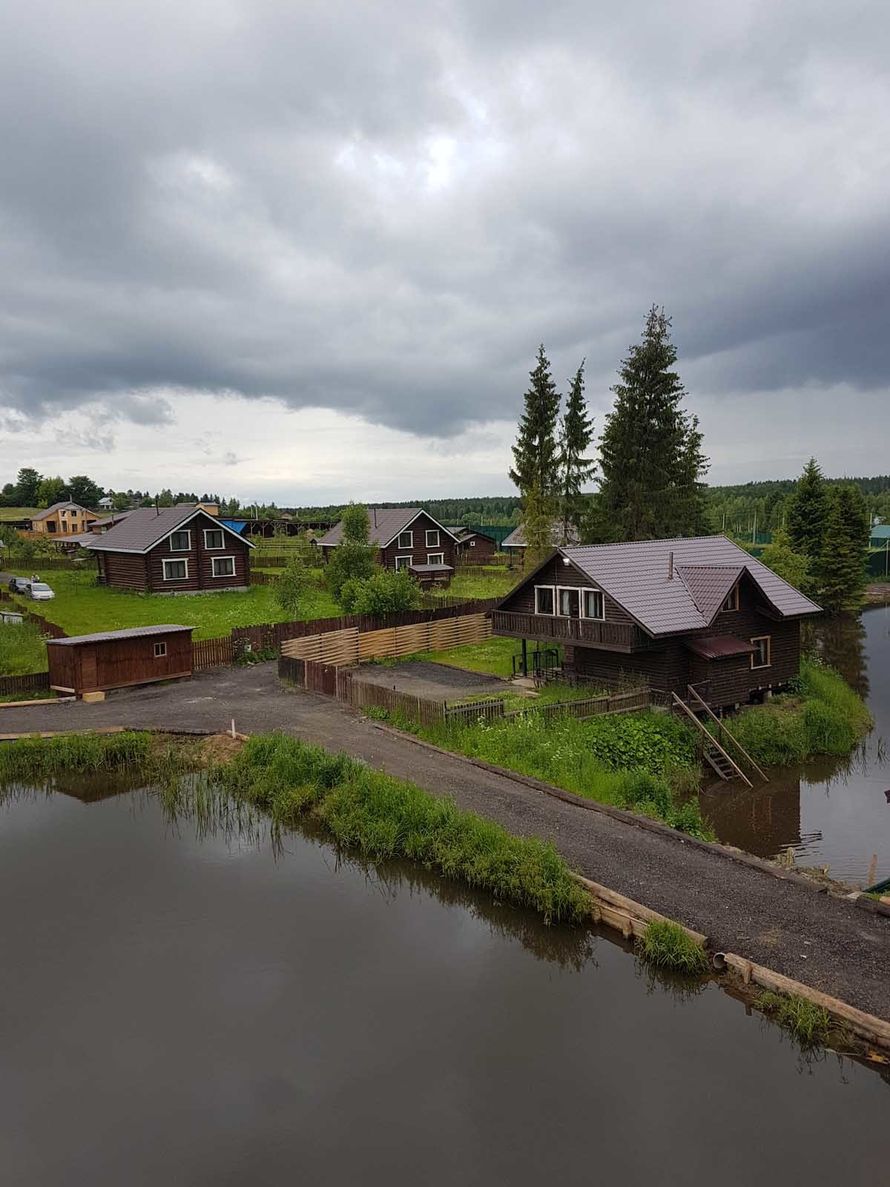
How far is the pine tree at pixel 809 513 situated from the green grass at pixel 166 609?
36.7m

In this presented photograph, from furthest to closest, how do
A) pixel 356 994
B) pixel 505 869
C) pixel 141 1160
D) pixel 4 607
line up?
pixel 4 607 < pixel 505 869 < pixel 356 994 < pixel 141 1160

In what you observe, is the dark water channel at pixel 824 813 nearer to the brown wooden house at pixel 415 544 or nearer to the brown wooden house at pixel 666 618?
the brown wooden house at pixel 666 618

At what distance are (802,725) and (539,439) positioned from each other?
1095 inches

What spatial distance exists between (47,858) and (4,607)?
1290 inches

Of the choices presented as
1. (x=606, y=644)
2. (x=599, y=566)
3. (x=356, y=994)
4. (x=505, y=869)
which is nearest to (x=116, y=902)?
(x=356, y=994)

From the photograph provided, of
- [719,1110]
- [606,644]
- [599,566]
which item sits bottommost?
[719,1110]

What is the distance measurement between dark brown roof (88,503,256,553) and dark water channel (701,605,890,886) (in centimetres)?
4149

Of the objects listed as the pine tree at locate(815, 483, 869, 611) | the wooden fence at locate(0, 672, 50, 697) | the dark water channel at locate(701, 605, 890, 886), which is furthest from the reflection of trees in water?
the wooden fence at locate(0, 672, 50, 697)

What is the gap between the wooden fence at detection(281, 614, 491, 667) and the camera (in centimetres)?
3653

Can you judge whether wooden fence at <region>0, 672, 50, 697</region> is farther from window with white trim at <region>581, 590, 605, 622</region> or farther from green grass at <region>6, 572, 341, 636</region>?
Result: window with white trim at <region>581, 590, 605, 622</region>

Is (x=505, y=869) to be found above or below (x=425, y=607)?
below

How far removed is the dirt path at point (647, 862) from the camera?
12.8 m

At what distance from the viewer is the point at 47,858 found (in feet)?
60.2

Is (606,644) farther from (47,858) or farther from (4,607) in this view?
(4,607)
